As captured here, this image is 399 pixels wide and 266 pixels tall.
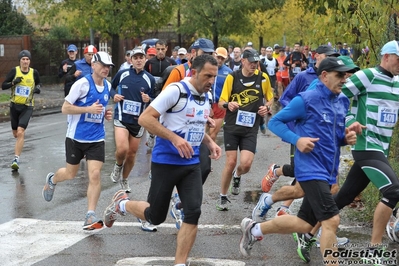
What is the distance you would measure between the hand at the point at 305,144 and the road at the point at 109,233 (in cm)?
131

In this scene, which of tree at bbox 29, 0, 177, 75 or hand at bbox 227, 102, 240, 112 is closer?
hand at bbox 227, 102, 240, 112

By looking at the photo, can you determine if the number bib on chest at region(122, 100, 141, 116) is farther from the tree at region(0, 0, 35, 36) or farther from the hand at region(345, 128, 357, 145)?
the tree at region(0, 0, 35, 36)

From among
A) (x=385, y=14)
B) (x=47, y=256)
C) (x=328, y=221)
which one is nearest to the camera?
(x=328, y=221)

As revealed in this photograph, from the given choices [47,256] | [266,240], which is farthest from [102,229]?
[266,240]

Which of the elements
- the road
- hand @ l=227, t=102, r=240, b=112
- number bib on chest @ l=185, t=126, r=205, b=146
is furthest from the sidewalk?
number bib on chest @ l=185, t=126, r=205, b=146

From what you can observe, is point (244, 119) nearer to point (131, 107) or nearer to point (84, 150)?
point (131, 107)

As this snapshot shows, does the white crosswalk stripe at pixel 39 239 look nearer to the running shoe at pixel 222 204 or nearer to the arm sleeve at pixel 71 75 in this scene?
the running shoe at pixel 222 204

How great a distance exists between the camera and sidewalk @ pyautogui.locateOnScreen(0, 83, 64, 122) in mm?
22156

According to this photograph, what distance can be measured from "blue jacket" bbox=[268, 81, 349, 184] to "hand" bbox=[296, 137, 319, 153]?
0.27 feet

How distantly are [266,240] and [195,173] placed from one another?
155 cm

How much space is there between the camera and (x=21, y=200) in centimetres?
957

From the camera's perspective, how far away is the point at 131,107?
32.6 ft

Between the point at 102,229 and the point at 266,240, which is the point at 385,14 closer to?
the point at 266,240

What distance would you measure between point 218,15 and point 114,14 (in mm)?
8695
